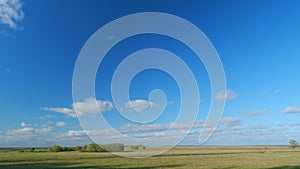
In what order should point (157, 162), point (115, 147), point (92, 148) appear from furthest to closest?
point (115, 147)
point (92, 148)
point (157, 162)

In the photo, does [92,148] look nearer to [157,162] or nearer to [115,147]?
[115,147]

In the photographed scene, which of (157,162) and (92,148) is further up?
(92,148)

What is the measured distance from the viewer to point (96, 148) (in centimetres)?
11438

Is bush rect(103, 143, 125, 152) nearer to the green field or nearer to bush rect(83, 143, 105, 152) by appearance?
bush rect(83, 143, 105, 152)

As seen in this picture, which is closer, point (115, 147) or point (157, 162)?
point (157, 162)

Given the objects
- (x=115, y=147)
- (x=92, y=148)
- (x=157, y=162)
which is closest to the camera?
(x=157, y=162)

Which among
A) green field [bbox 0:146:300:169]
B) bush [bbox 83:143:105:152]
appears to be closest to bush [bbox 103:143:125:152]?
bush [bbox 83:143:105:152]

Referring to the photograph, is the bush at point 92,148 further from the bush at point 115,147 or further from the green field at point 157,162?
the green field at point 157,162

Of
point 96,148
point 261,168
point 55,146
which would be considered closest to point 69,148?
point 55,146

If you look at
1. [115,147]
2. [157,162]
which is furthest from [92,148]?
[157,162]

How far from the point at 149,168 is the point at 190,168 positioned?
14.2 feet

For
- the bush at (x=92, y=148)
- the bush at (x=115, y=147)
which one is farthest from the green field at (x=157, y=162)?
the bush at (x=92, y=148)

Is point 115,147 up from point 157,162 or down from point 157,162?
up

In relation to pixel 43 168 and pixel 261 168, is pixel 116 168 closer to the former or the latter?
pixel 43 168
